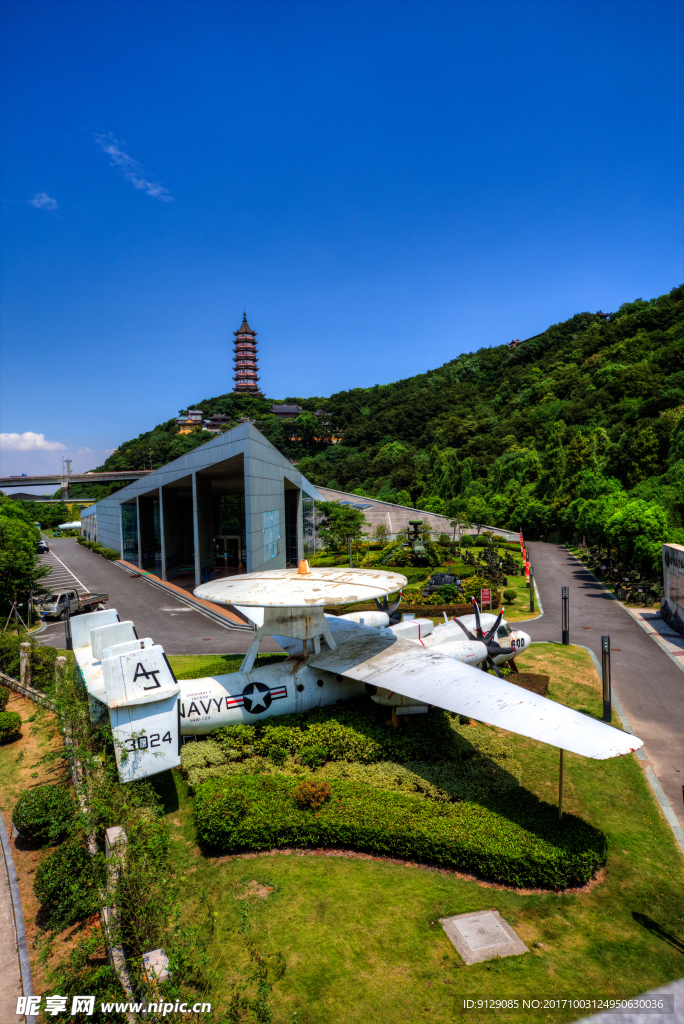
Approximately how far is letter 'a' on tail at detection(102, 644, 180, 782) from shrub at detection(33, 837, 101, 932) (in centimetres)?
196

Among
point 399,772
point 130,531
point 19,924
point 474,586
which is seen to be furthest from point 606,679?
point 130,531

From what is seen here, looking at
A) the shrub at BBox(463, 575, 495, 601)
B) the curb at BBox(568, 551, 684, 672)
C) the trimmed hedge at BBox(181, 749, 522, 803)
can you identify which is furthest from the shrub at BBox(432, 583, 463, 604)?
the trimmed hedge at BBox(181, 749, 522, 803)

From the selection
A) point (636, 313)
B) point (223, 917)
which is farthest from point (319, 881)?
point (636, 313)

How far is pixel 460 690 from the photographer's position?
13.6 m

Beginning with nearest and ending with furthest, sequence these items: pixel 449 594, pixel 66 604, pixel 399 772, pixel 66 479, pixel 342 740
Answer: pixel 399 772
pixel 342 740
pixel 66 604
pixel 449 594
pixel 66 479

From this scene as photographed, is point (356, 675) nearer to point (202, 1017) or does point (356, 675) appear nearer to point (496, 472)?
point (202, 1017)

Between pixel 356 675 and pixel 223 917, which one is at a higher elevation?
pixel 356 675

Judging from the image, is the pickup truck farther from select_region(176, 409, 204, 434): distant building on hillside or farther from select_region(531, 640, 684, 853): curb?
select_region(176, 409, 204, 434): distant building on hillside

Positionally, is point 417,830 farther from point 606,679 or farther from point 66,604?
point 66,604

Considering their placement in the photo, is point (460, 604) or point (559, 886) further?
point (460, 604)

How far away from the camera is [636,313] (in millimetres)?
108125

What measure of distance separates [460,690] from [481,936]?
545 centimetres

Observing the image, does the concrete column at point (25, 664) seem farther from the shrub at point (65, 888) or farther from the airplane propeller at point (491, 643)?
the airplane propeller at point (491, 643)

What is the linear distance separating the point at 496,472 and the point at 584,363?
42.7m
